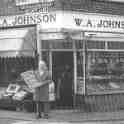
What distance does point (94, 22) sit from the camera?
624 inches

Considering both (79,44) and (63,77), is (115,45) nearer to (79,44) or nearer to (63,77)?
(79,44)

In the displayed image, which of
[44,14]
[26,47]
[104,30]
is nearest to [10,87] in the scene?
[26,47]

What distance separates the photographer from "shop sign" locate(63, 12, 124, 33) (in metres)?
15.4

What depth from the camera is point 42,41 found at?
15359 mm

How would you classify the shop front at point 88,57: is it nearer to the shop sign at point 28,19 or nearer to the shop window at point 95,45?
the shop window at point 95,45

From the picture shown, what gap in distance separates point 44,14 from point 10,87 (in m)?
3.11

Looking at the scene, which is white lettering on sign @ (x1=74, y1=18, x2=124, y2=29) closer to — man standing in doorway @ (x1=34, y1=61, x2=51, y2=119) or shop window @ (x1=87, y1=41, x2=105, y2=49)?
shop window @ (x1=87, y1=41, x2=105, y2=49)

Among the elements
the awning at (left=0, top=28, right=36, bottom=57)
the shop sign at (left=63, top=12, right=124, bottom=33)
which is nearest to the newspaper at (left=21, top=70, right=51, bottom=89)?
the awning at (left=0, top=28, right=36, bottom=57)

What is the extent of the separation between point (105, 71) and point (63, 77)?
1602mm

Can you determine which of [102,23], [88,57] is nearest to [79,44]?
[88,57]

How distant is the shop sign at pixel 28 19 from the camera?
1535 centimetres

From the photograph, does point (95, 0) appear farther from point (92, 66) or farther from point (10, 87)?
point (10, 87)

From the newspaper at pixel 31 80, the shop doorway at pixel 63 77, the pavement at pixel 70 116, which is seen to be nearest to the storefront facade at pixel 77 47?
the shop doorway at pixel 63 77

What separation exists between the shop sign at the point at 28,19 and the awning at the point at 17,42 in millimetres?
257
